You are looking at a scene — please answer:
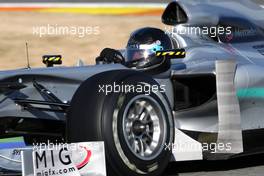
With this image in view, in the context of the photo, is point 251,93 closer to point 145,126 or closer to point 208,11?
point 208,11

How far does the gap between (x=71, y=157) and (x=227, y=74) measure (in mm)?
1821

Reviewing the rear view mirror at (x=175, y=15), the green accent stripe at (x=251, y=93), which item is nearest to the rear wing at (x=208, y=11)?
the rear view mirror at (x=175, y=15)

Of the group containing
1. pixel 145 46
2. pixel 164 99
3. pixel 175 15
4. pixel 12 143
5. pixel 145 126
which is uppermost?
pixel 175 15

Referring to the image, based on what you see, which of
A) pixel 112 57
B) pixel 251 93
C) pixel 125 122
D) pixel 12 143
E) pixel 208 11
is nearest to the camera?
pixel 125 122

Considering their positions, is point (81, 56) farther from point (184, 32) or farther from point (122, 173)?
point (122, 173)

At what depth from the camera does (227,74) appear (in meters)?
5.69

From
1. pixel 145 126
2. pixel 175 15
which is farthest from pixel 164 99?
pixel 175 15

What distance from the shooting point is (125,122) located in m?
4.77

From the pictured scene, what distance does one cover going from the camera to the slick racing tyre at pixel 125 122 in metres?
4.61

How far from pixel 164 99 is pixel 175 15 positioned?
209 cm

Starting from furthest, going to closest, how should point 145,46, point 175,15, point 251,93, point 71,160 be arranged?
point 175,15 → point 145,46 → point 251,93 → point 71,160

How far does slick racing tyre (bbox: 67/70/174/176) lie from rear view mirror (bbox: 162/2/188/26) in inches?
73.6

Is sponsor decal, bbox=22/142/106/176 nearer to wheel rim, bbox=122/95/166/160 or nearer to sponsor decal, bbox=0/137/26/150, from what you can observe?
wheel rim, bbox=122/95/166/160

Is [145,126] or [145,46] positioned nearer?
[145,126]
